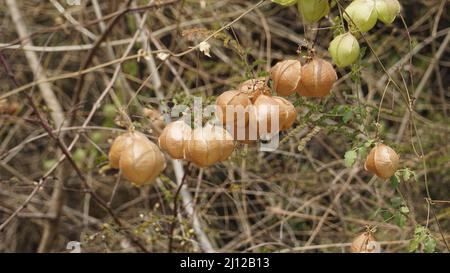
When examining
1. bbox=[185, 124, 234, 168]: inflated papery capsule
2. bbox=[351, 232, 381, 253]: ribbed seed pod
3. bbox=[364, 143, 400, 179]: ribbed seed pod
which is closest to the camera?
bbox=[185, 124, 234, 168]: inflated papery capsule

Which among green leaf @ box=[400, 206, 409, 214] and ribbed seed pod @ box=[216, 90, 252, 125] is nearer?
ribbed seed pod @ box=[216, 90, 252, 125]

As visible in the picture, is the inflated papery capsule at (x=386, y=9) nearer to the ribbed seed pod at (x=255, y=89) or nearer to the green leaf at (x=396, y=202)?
the ribbed seed pod at (x=255, y=89)

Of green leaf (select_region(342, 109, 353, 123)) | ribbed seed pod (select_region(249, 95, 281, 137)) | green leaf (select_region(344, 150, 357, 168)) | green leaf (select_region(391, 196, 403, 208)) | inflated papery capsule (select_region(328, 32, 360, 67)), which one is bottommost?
green leaf (select_region(391, 196, 403, 208))

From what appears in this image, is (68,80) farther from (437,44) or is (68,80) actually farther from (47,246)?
(437,44)

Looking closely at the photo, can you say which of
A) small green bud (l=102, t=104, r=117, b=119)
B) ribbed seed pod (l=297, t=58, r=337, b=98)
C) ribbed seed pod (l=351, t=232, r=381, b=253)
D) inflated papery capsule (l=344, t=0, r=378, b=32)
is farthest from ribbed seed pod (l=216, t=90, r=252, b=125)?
small green bud (l=102, t=104, r=117, b=119)

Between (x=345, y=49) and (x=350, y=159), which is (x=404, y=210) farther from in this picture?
(x=345, y=49)

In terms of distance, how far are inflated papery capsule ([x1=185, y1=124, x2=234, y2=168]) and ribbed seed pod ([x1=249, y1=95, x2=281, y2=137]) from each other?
0.05 m

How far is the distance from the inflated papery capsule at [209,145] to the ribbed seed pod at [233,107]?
0.03 metres

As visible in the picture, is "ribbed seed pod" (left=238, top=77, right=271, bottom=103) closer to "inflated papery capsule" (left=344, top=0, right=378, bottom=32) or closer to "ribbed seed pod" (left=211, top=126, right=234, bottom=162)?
"ribbed seed pod" (left=211, top=126, right=234, bottom=162)

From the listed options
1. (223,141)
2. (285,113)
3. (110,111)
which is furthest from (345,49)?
(110,111)

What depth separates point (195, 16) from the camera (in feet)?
9.73

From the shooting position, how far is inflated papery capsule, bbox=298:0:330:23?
1235 mm

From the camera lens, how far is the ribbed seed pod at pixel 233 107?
1200mm
